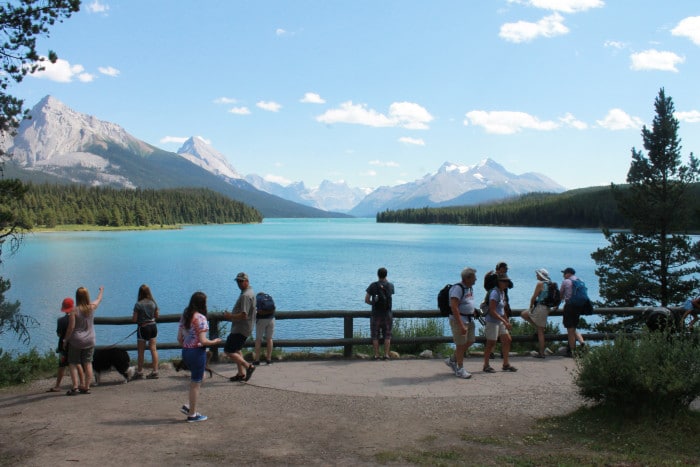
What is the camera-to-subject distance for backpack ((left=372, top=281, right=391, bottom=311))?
11.1 metres

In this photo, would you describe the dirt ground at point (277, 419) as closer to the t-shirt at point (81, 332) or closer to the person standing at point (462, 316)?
the person standing at point (462, 316)

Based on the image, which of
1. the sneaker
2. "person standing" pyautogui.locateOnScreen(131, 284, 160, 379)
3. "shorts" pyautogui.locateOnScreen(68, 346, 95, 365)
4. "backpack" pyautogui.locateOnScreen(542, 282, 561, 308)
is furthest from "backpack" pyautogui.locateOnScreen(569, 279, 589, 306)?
"shorts" pyautogui.locateOnScreen(68, 346, 95, 365)

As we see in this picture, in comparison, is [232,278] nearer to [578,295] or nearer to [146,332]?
[146,332]

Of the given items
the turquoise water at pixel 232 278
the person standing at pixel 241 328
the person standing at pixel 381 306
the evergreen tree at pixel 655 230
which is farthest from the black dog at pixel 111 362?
the evergreen tree at pixel 655 230

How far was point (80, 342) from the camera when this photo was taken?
8852mm

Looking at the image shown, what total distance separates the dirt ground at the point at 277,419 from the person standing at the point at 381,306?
1115mm

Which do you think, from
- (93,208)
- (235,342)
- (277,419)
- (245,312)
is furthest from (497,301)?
(93,208)

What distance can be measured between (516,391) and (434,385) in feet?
4.56

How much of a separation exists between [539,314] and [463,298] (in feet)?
8.94

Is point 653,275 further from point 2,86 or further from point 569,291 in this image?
point 2,86

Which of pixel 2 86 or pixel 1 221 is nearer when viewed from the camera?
pixel 2 86

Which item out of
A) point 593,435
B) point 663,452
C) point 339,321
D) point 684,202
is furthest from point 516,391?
point 684,202

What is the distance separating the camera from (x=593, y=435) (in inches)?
266

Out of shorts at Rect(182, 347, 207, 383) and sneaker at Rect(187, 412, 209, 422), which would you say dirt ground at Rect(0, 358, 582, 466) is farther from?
shorts at Rect(182, 347, 207, 383)
